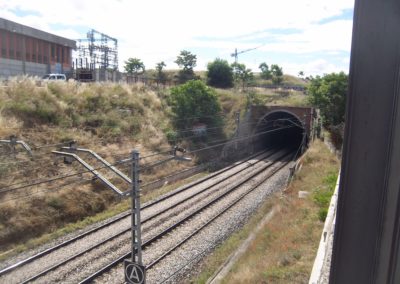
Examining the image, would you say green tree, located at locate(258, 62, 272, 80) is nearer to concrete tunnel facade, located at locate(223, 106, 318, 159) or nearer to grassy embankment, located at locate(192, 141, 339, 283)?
concrete tunnel facade, located at locate(223, 106, 318, 159)

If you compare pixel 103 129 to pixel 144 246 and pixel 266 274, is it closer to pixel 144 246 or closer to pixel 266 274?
pixel 144 246

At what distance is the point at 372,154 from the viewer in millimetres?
2098

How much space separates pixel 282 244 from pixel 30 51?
38.0 metres

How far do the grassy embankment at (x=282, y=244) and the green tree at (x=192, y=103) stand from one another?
1321cm

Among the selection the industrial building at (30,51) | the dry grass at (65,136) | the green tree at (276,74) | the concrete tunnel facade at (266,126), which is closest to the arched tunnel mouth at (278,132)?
the concrete tunnel facade at (266,126)

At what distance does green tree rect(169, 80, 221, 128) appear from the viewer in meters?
29.4

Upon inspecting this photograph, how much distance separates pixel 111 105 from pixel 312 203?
19596mm

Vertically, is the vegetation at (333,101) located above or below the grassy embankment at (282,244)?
above

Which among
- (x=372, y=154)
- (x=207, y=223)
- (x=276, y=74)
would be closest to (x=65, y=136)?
(x=207, y=223)

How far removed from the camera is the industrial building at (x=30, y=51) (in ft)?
117

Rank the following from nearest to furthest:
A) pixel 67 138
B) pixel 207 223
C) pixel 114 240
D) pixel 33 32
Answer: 1. pixel 114 240
2. pixel 207 223
3. pixel 67 138
4. pixel 33 32

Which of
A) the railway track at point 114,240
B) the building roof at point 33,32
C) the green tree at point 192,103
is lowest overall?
the railway track at point 114,240

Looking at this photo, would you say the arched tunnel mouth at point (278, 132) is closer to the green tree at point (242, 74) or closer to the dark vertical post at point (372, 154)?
the green tree at point (242, 74)

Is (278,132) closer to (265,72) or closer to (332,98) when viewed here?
(332,98)
